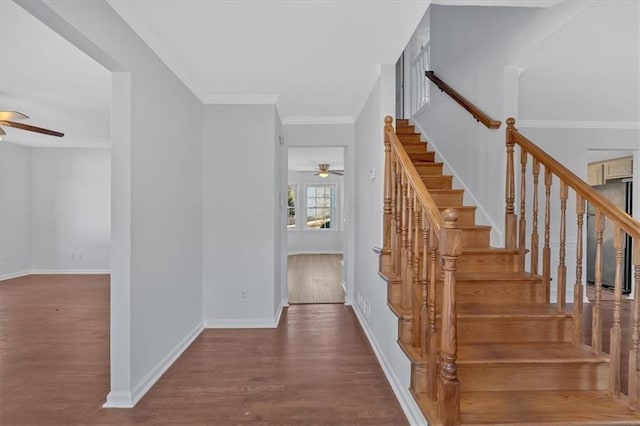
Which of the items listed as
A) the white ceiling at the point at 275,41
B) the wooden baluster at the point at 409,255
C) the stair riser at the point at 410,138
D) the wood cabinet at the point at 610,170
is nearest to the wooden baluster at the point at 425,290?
the wooden baluster at the point at 409,255

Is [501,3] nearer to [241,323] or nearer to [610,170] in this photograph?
[241,323]

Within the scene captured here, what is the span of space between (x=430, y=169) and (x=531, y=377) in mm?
2248

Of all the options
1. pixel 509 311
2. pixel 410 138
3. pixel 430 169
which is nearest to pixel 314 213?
pixel 410 138

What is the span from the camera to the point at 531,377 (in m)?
1.96

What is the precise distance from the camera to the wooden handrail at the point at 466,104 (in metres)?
2.94

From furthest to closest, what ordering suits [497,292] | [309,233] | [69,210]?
[309,233]
[69,210]
[497,292]

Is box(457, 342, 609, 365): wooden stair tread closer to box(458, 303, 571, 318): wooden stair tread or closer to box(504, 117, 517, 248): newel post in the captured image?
box(458, 303, 571, 318): wooden stair tread

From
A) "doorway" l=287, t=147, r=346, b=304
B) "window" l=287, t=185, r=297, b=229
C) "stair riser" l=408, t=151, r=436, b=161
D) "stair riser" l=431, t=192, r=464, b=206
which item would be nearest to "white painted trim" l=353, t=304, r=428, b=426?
"stair riser" l=431, t=192, r=464, b=206

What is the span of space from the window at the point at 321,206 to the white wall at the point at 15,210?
6.42 metres

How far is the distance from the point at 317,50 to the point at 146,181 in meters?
1.57

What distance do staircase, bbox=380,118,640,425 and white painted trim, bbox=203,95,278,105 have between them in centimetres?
153

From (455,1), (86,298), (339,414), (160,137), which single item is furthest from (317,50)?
(86,298)

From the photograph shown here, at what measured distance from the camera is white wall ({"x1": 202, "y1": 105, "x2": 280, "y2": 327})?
366 cm

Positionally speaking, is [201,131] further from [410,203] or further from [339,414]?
[339,414]
